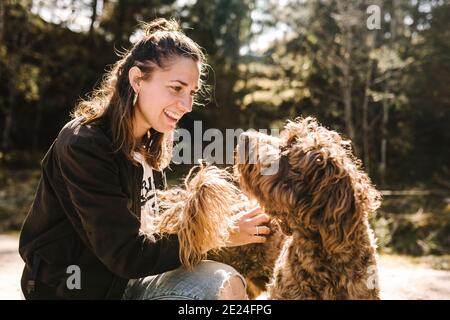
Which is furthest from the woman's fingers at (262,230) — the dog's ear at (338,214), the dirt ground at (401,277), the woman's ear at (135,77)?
the dirt ground at (401,277)

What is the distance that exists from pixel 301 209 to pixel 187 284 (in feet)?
2.48

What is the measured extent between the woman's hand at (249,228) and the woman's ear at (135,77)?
1.01 m

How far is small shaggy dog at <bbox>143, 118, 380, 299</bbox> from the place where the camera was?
2572mm

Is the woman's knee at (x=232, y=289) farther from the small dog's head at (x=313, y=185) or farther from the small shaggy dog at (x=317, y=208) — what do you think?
the small dog's head at (x=313, y=185)

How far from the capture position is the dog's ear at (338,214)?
8.40 ft

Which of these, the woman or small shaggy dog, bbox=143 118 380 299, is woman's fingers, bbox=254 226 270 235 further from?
small shaggy dog, bbox=143 118 380 299

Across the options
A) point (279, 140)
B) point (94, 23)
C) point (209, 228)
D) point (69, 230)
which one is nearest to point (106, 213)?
point (69, 230)

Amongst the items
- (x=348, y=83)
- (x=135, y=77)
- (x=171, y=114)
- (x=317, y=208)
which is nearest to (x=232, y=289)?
(x=317, y=208)

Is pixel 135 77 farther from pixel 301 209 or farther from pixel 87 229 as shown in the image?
pixel 301 209

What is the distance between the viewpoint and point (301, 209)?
2680 mm

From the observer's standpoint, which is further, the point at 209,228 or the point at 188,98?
the point at 188,98

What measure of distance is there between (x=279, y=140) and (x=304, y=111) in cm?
1135

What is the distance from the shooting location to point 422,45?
14.1 meters

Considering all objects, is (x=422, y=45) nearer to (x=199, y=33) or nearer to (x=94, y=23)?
(x=199, y=33)
